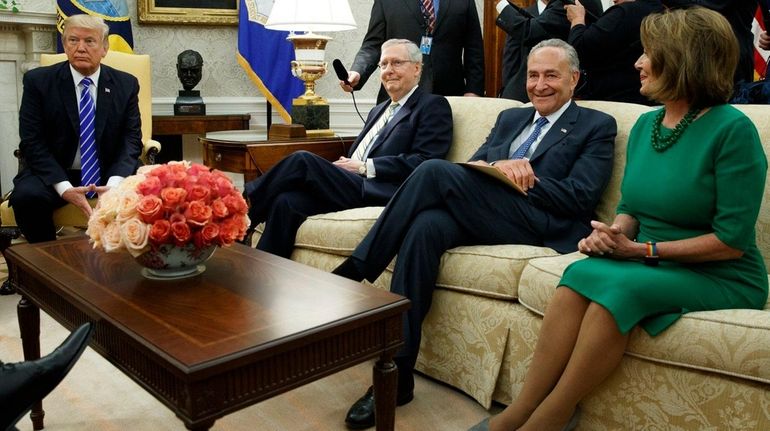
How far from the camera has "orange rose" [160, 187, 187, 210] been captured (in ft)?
5.53

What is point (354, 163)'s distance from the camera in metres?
3.07

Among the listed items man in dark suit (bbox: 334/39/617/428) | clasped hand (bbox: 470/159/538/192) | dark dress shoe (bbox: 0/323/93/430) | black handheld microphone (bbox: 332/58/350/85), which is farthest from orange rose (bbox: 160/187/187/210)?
black handheld microphone (bbox: 332/58/350/85)

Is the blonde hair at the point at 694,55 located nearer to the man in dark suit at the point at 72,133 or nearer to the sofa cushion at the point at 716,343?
the sofa cushion at the point at 716,343

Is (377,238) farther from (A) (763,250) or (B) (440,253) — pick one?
(A) (763,250)

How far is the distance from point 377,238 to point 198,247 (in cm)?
73

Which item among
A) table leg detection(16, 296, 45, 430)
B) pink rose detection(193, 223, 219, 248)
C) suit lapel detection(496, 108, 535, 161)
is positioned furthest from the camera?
suit lapel detection(496, 108, 535, 161)

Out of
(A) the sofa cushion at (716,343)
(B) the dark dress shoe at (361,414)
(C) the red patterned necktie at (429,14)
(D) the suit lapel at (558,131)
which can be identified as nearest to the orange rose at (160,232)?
(B) the dark dress shoe at (361,414)

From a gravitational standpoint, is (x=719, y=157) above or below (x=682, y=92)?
below

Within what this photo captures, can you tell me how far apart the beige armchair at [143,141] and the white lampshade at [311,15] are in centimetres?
82

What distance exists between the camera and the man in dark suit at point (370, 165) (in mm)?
2877

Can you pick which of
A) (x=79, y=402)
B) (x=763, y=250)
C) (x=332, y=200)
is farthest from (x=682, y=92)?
(x=79, y=402)

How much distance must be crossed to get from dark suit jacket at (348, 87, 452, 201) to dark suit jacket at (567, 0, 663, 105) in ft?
1.97

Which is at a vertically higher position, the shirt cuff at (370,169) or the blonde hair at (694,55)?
the blonde hair at (694,55)

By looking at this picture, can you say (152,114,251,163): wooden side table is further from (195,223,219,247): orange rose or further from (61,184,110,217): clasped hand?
(195,223,219,247): orange rose
